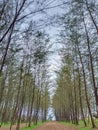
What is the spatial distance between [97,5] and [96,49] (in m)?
4.44

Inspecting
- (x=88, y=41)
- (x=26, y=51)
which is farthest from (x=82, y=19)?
(x=26, y=51)

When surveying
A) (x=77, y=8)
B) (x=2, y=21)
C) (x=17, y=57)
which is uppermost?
(x=77, y=8)

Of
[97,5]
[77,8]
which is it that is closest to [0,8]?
[97,5]

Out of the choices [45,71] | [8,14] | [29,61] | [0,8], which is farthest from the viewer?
[45,71]

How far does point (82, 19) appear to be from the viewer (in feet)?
55.9

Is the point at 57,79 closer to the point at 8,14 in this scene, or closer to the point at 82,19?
the point at 82,19

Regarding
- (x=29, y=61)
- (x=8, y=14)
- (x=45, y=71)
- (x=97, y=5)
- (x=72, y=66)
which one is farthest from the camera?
(x=45, y=71)

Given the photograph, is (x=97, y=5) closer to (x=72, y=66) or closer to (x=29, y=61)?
(x=29, y=61)

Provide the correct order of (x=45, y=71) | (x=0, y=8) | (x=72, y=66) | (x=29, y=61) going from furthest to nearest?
(x=45, y=71) < (x=72, y=66) < (x=29, y=61) < (x=0, y=8)

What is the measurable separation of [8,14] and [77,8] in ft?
27.3

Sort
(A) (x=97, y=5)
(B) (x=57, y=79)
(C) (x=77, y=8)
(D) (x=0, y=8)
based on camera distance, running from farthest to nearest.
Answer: (B) (x=57, y=79) < (C) (x=77, y=8) < (A) (x=97, y=5) < (D) (x=0, y=8)

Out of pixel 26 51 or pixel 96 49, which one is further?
pixel 26 51

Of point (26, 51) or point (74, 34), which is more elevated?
point (74, 34)

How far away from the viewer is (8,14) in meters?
7.86
